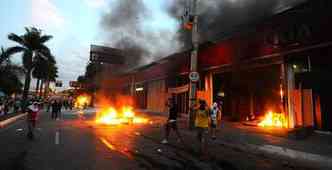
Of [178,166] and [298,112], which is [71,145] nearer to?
[178,166]

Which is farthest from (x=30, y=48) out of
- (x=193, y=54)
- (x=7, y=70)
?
(x=193, y=54)

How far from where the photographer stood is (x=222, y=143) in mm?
8781

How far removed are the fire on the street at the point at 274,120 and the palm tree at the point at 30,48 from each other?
2427 centimetres

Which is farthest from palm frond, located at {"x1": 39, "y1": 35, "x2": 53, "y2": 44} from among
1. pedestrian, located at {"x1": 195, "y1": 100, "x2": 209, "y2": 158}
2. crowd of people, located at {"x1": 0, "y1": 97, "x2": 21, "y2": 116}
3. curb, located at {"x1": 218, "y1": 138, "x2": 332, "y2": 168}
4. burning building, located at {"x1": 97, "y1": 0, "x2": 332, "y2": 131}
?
curb, located at {"x1": 218, "y1": 138, "x2": 332, "y2": 168}

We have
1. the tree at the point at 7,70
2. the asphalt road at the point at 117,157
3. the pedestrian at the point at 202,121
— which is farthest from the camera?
the tree at the point at 7,70

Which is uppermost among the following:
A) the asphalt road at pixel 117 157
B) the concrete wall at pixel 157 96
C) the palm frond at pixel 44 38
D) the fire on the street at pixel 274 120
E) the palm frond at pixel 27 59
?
the palm frond at pixel 44 38

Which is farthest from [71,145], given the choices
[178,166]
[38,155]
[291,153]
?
[291,153]

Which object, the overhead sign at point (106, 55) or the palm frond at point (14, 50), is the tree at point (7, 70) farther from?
the overhead sign at point (106, 55)

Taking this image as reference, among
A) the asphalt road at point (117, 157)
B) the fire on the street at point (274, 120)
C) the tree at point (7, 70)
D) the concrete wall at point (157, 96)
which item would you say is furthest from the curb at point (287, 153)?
the tree at point (7, 70)

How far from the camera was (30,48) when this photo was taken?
94.1ft

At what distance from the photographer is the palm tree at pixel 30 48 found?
27.3 m

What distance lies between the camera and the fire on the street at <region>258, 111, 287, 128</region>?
39.7 ft

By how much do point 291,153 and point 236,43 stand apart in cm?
773

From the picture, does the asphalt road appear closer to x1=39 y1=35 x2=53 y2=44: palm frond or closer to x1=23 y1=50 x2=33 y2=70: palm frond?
x1=23 y1=50 x2=33 y2=70: palm frond
